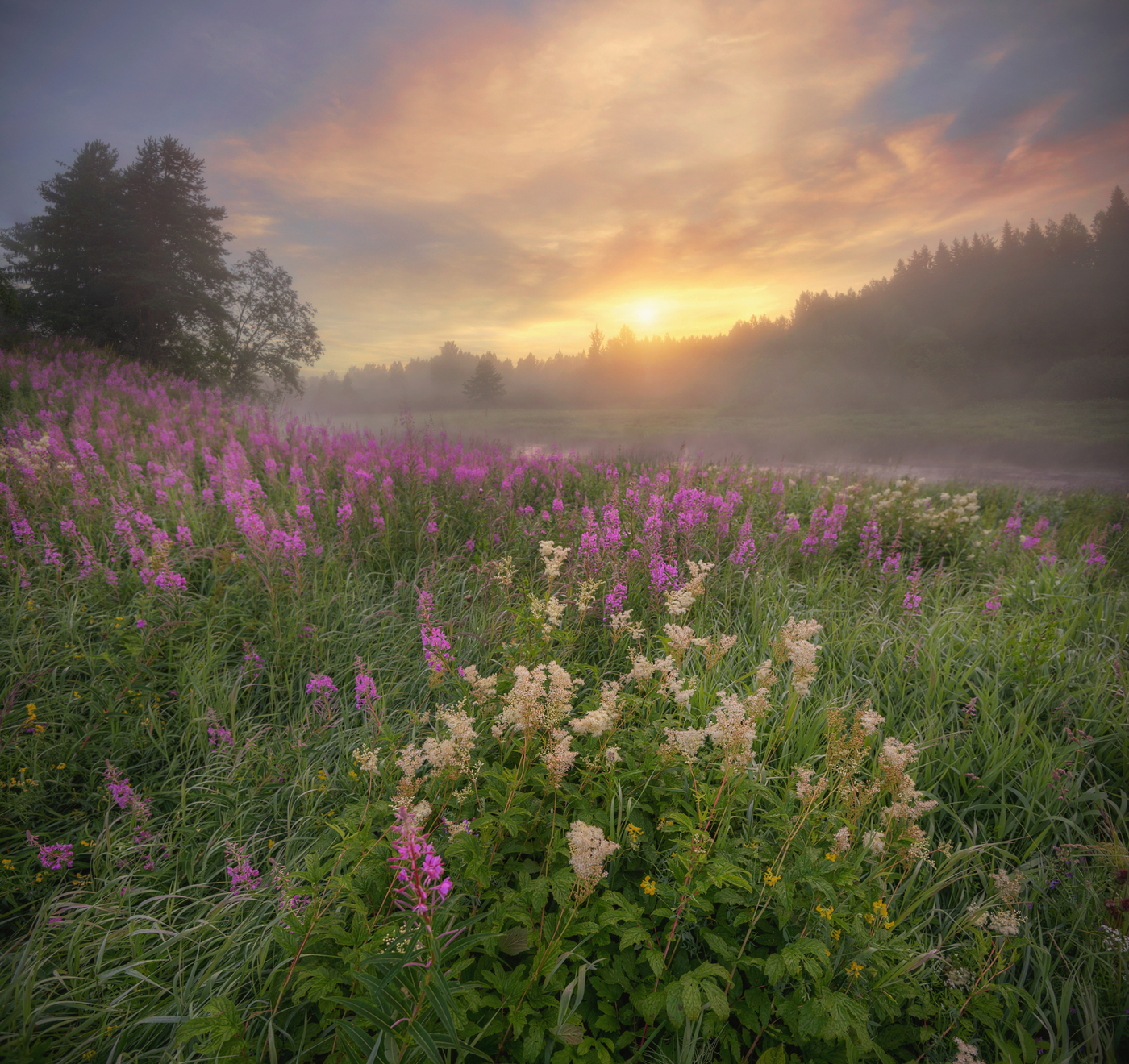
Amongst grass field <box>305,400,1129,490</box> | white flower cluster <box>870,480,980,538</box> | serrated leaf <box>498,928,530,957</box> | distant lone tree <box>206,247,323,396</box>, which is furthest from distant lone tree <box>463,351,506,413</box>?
serrated leaf <box>498,928,530,957</box>

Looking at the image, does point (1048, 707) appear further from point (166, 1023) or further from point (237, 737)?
point (237, 737)

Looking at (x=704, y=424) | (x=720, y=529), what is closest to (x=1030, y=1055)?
(x=720, y=529)

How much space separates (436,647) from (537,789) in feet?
3.39

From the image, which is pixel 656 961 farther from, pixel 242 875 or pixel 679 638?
pixel 242 875

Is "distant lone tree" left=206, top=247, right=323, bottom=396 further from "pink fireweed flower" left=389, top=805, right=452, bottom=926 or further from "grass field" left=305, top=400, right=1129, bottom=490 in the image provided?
"pink fireweed flower" left=389, top=805, right=452, bottom=926

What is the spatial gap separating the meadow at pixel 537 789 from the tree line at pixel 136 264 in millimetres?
17305

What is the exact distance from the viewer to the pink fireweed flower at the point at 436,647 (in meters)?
2.31

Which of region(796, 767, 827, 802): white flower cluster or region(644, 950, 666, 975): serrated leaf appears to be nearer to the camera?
region(644, 950, 666, 975): serrated leaf

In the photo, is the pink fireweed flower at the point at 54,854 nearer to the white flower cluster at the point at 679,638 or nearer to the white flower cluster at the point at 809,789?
the white flower cluster at the point at 679,638

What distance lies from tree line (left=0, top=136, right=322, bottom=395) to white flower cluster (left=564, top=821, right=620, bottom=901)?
2328cm

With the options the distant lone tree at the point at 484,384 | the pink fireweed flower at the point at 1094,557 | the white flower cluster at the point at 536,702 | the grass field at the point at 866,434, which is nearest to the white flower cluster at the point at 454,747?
the white flower cluster at the point at 536,702

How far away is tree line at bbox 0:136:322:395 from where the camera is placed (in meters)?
17.4

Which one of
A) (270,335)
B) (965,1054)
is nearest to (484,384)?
(270,335)

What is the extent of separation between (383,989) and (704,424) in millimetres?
40946
